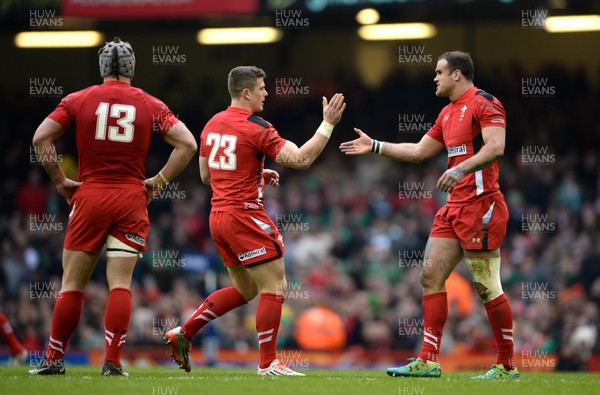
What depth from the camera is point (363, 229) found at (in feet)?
63.0

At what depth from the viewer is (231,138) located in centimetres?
846

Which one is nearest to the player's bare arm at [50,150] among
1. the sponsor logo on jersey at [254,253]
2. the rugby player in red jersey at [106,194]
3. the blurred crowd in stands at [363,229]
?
the rugby player in red jersey at [106,194]

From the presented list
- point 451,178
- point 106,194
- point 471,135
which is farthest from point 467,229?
point 106,194

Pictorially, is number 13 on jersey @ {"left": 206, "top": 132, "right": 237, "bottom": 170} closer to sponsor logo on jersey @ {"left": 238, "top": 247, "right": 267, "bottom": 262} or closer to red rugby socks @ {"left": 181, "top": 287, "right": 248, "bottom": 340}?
sponsor logo on jersey @ {"left": 238, "top": 247, "right": 267, "bottom": 262}

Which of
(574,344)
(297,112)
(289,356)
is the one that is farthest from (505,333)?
(297,112)

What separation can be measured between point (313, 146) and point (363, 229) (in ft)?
36.4

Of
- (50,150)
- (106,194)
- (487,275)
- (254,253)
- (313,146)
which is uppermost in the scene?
(313,146)

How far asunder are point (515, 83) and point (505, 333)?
1245cm

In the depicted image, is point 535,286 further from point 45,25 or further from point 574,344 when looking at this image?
point 45,25

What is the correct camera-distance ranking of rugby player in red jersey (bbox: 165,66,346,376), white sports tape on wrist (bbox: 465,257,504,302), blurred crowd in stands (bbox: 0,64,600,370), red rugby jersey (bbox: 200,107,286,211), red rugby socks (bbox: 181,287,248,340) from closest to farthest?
rugby player in red jersey (bbox: 165,66,346,376)
red rugby jersey (bbox: 200,107,286,211)
white sports tape on wrist (bbox: 465,257,504,302)
red rugby socks (bbox: 181,287,248,340)
blurred crowd in stands (bbox: 0,64,600,370)

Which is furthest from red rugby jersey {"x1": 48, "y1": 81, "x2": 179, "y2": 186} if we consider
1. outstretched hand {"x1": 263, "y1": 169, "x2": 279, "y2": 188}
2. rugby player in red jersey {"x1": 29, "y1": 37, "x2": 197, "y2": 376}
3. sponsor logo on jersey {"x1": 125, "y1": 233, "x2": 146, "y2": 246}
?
outstretched hand {"x1": 263, "y1": 169, "x2": 279, "y2": 188}

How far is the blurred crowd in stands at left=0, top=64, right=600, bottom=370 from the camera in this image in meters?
16.5

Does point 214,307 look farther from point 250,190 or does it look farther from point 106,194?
point 106,194

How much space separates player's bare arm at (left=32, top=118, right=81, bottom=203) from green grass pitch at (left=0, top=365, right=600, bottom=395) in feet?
4.70
